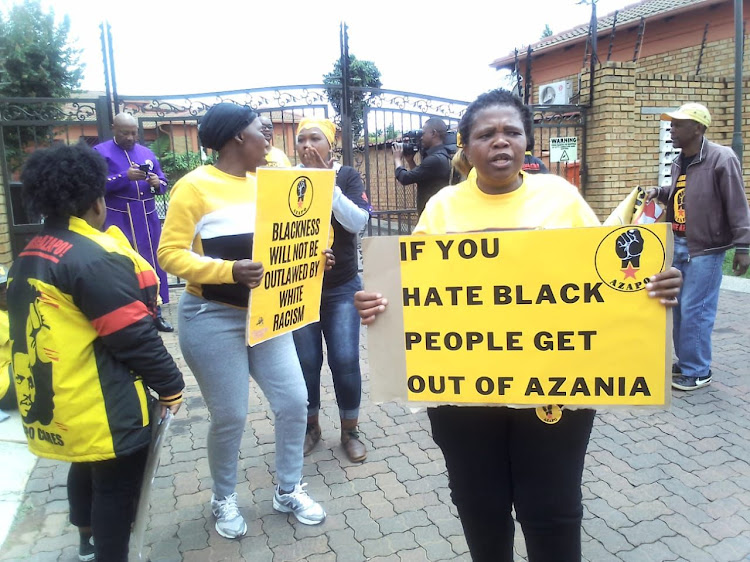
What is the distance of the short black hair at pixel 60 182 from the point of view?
206 centimetres

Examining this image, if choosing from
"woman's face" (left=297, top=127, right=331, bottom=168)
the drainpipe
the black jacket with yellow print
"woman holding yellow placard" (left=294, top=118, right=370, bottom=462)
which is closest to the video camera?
"woman holding yellow placard" (left=294, top=118, right=370, bottom=462)

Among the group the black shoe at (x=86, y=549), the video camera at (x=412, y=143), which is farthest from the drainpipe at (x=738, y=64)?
the black shoe at (x=86, y=549)

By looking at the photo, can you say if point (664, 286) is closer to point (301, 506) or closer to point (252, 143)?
point (252, 143)

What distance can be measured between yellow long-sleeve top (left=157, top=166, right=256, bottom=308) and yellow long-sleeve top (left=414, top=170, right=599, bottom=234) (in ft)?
2.90

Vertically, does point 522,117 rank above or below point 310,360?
above

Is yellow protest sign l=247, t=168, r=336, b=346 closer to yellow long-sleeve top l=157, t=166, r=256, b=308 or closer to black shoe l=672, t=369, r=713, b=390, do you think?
yellow long-sleeve top l=157, t=166, r=256, b=308

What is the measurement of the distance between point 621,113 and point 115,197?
23.0 feet

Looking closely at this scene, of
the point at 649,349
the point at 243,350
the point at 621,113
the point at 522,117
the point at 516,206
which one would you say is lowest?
the point at 243,350

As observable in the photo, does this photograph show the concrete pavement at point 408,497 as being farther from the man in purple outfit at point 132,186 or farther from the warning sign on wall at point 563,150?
the warning sign on wall at point 563,150

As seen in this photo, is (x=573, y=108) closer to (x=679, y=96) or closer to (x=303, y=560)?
(x=679, y=96)

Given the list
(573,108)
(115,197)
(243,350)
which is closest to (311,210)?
(243,350)

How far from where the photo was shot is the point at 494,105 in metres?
1.94

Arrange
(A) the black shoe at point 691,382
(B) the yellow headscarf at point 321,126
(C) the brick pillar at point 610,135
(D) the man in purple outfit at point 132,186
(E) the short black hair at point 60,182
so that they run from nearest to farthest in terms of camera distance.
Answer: (E) the short black hair at point 60,182, (B) the yellow headscarf at point 321,126, (A) the black shoe at point 691,382, (D) the man in purple outfit at point 132,186, (C) the brick pillar at point 610,135

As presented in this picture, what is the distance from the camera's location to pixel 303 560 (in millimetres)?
2602
